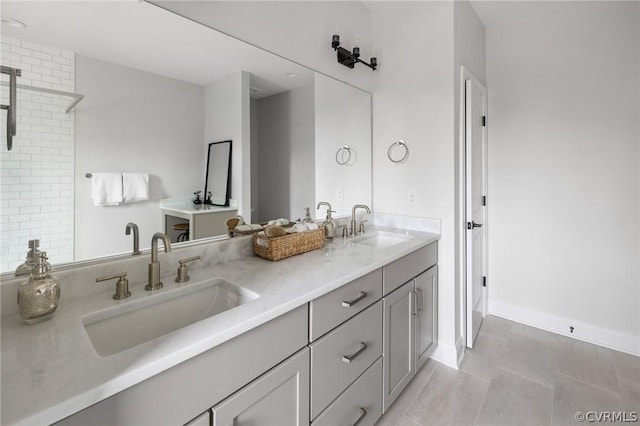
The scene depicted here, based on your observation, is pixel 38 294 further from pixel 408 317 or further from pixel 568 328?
pixel 568 328

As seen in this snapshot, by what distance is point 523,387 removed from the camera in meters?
1.83

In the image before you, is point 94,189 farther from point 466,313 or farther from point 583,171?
point 583,171

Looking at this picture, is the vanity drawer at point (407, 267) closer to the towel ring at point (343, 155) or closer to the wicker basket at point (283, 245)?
the wicker basket at point (283, 245)

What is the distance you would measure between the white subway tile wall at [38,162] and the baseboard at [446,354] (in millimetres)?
2208

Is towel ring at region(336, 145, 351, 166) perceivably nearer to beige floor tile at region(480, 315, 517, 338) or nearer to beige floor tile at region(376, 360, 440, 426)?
beige floor tile at region(376, 360, 440, 426)

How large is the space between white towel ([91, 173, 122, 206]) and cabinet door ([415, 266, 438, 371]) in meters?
1.62

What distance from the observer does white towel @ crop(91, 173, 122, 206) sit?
1.04 metres

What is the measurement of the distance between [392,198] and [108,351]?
6.51ft

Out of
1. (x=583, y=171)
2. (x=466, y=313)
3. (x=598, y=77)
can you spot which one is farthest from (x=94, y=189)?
(x=598, y=77)

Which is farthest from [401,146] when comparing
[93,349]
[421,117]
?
[93,349]

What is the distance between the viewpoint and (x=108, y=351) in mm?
873

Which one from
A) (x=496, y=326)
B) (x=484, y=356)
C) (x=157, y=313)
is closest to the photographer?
(x=157, y=313)

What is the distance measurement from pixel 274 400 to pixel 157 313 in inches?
19.5

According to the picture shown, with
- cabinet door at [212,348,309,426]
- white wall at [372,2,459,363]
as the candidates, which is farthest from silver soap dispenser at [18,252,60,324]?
white wall at [372,2,459,363]
